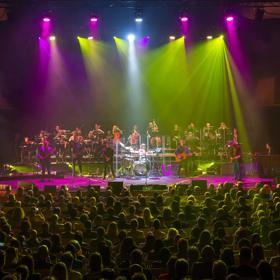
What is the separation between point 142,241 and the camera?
10438mm

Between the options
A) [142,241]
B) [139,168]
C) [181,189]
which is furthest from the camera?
[139,168]

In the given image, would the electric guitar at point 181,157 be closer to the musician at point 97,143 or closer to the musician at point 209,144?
the musician at point 209,144

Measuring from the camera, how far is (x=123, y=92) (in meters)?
32.1

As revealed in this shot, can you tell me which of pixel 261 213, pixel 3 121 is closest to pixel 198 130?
pixel 3 121

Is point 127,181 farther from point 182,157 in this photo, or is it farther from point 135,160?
point 182,157

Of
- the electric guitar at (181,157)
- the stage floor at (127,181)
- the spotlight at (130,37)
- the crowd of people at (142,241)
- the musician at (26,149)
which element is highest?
the spotlight at (130,37)

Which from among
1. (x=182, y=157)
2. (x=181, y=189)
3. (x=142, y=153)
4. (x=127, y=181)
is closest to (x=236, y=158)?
(x=182, y=157)

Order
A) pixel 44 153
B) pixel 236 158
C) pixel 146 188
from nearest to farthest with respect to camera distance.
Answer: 1. pixel 146 188
2. pixel 236 158
3. pixel 44 153

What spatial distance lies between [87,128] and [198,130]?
723 cm

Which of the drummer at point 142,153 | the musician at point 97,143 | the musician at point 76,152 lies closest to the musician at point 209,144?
the drummer at point 142,153

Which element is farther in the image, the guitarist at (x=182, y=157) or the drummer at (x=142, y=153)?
the guitarist at (x=182, y=157)

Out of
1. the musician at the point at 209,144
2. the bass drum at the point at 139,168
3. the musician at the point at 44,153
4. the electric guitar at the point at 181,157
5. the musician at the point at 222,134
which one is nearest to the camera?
the musician at the point at 44,153

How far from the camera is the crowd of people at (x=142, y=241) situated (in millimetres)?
7484

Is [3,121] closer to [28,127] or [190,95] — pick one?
[28,127]
